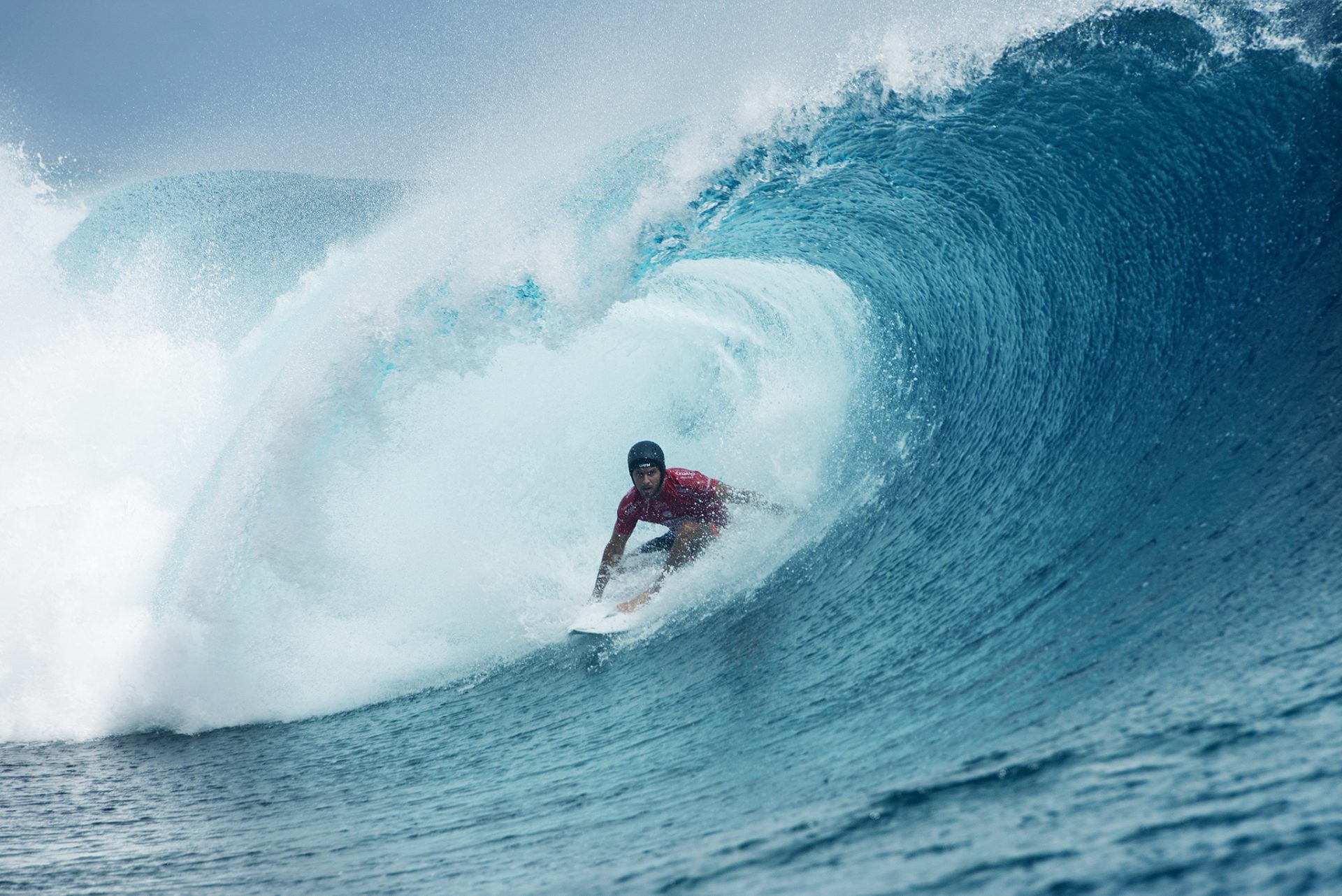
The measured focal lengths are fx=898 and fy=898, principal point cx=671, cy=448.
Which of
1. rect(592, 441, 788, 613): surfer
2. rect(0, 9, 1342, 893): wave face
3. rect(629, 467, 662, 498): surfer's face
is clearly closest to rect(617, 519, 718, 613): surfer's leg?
rect(592, 441, 788, 613): surfer

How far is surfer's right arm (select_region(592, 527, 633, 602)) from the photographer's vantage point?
5332 millimetres

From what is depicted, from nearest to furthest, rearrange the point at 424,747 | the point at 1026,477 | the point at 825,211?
the point at 424,747 → the point at 1026,477 → the point at 825,211

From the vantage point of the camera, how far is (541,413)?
827 centimetres

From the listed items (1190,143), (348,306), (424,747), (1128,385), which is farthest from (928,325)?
(424,747)

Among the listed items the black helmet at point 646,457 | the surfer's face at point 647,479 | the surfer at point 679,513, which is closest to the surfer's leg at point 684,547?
the surfer at point 679,513

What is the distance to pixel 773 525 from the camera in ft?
18.6

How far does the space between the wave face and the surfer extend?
166 mm

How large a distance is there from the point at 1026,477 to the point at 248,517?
15.3 ft

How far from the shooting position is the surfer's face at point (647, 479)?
198 inches

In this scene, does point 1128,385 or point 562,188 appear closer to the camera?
point 1128,385

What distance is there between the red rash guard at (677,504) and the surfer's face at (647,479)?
0.54 feet

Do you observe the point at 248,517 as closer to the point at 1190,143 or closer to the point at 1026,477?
the point at 1026,477

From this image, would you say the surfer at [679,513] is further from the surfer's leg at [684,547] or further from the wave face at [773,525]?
the wave face at [773,525]

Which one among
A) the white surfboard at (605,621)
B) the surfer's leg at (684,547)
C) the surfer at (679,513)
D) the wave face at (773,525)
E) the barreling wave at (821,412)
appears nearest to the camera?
the wave face at (773,525)
